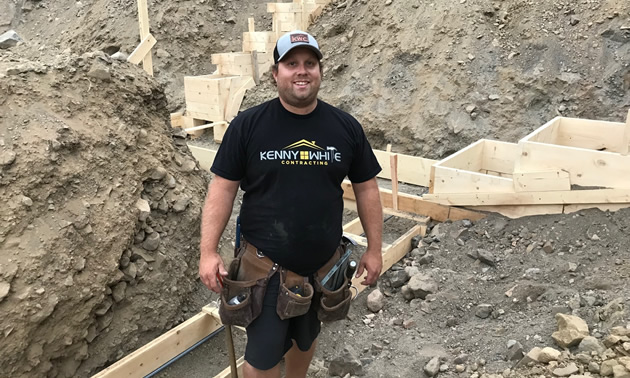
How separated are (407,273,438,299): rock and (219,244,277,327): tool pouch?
2385mm

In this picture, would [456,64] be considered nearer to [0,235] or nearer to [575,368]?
[575,368]

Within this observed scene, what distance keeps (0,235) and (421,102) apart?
6.66 metres

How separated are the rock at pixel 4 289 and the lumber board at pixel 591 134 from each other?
605 cm

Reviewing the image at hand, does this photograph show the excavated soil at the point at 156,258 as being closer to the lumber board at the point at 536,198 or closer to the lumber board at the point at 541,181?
the lumber board at the point at 536,198

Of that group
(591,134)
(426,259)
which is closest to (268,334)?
(426,259)

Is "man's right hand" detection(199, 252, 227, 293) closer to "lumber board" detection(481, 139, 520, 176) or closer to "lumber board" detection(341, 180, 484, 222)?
"lumber board" detection(341, 180, 484, 222)

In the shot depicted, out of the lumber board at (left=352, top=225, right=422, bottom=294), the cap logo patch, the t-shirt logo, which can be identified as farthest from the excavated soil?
the cap logo patch

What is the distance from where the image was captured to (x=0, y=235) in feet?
11.2

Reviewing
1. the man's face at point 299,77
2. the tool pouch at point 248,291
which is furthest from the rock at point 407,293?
the man's face at point 299,77

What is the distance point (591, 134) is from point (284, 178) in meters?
5.23

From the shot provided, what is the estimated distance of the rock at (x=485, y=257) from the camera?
4.97m

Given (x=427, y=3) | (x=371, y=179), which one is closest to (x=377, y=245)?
(x=371, y=179)

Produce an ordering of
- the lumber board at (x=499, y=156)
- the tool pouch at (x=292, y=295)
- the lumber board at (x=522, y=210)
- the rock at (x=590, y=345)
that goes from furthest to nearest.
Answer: the lumber board at (x=499, y=156) → the lumber board at (x=522, y=210) → the rock at (x=590, y=345) → the tool pouch at (x=292, y=295)

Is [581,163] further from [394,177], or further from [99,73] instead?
[99,73]
